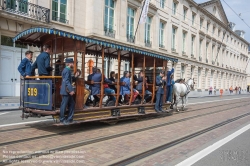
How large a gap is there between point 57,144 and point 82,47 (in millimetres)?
3104

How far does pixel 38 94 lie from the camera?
23.4 feet

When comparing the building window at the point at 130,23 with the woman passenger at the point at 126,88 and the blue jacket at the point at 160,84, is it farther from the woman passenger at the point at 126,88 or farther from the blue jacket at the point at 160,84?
the woman passenger at the point at 126,88

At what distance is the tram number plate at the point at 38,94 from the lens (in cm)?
686

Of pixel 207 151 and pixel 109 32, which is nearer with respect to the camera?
pixel 207 151

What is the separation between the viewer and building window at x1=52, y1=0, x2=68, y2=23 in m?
19.1

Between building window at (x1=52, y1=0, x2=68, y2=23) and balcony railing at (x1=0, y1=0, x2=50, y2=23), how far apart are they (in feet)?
3.41

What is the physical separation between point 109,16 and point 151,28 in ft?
24.1

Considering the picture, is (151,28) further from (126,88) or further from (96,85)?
(96,85)

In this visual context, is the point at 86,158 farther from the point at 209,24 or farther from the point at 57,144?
the point at 209,24

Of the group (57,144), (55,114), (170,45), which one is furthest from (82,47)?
(170,45)

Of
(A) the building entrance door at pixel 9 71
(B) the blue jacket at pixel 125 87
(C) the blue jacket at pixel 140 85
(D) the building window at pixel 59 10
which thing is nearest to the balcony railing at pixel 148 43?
(D) the building window at pixel 59 10

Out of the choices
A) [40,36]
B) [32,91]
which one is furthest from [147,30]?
[32,91]

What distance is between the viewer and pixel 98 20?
21500 millimetres

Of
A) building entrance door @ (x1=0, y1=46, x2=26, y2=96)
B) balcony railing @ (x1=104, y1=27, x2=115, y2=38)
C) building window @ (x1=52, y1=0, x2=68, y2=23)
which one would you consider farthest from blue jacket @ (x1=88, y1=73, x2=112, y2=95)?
balcony railing @ (x1=104, y1=27, x2=115, y2=38)
